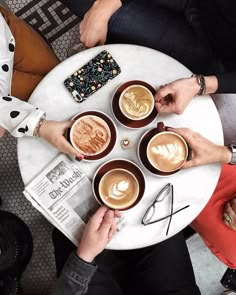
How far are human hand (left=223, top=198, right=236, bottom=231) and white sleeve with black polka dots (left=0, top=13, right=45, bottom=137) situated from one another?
0.67 meters

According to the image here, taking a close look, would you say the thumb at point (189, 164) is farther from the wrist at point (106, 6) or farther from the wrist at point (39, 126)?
the wrist at point (106, 6)

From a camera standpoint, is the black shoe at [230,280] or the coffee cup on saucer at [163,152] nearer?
the coffee cup on saucer at [163,152]

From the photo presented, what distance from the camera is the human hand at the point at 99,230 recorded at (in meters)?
1.19

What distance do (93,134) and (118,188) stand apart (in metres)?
0.17

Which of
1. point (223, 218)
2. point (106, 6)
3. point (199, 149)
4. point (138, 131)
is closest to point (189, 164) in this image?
point (199, 149)

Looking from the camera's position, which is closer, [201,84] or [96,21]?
[201,84]

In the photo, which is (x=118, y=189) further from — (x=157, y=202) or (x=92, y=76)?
(x=92, y=76)

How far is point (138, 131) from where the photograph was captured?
1.25m

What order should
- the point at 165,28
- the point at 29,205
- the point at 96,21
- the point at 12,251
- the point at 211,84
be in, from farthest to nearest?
the point at 29,205 → the point at 12,251 → the point at 165,28 → the point at 96,21 → the point at 211,84

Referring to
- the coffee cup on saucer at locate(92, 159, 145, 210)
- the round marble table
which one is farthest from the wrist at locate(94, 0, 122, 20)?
the coffee cup on saucer at locate(92, 159, 145, 210)

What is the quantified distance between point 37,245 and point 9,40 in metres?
0.97

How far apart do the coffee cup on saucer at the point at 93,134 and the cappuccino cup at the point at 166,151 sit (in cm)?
12

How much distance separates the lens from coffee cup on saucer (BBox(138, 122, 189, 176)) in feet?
3.91

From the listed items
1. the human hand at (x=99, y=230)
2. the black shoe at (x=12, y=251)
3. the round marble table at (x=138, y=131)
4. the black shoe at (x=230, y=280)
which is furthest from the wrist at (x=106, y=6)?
the black shoe at (x=230, y=280)
